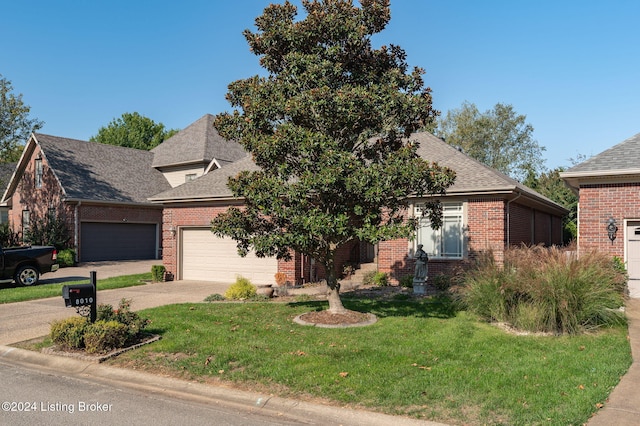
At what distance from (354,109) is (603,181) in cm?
862

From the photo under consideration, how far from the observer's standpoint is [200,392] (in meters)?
6.26

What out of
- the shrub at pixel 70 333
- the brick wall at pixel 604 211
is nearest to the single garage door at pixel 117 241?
the shrub at pixel 70 333

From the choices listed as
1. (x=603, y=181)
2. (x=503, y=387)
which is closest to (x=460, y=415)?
(x=503, y=387)

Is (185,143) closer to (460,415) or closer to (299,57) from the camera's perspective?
(299,57)

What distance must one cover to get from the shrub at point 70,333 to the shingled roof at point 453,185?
23.5 feet

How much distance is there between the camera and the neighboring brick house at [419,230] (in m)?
14.8

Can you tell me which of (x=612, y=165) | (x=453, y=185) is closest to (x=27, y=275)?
(x=453, y=185)

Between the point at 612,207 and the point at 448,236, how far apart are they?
14.8 feet

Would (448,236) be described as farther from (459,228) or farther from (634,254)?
(634,254)

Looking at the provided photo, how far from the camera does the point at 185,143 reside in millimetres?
32000

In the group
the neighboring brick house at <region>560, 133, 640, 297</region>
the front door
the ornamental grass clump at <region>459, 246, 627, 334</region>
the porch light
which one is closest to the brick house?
the neighboring brick house at <region>560, 133, 640, 297</region>

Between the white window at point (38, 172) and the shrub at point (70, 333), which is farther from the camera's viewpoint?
the white window at point (38, 172)

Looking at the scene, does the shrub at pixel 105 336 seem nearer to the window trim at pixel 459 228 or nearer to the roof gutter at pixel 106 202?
the window trim at pixel 459 228

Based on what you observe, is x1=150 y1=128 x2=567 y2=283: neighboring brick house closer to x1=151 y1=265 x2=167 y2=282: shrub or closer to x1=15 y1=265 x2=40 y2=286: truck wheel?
x1=151 y1=265 x2=167 y2=282: shrub
